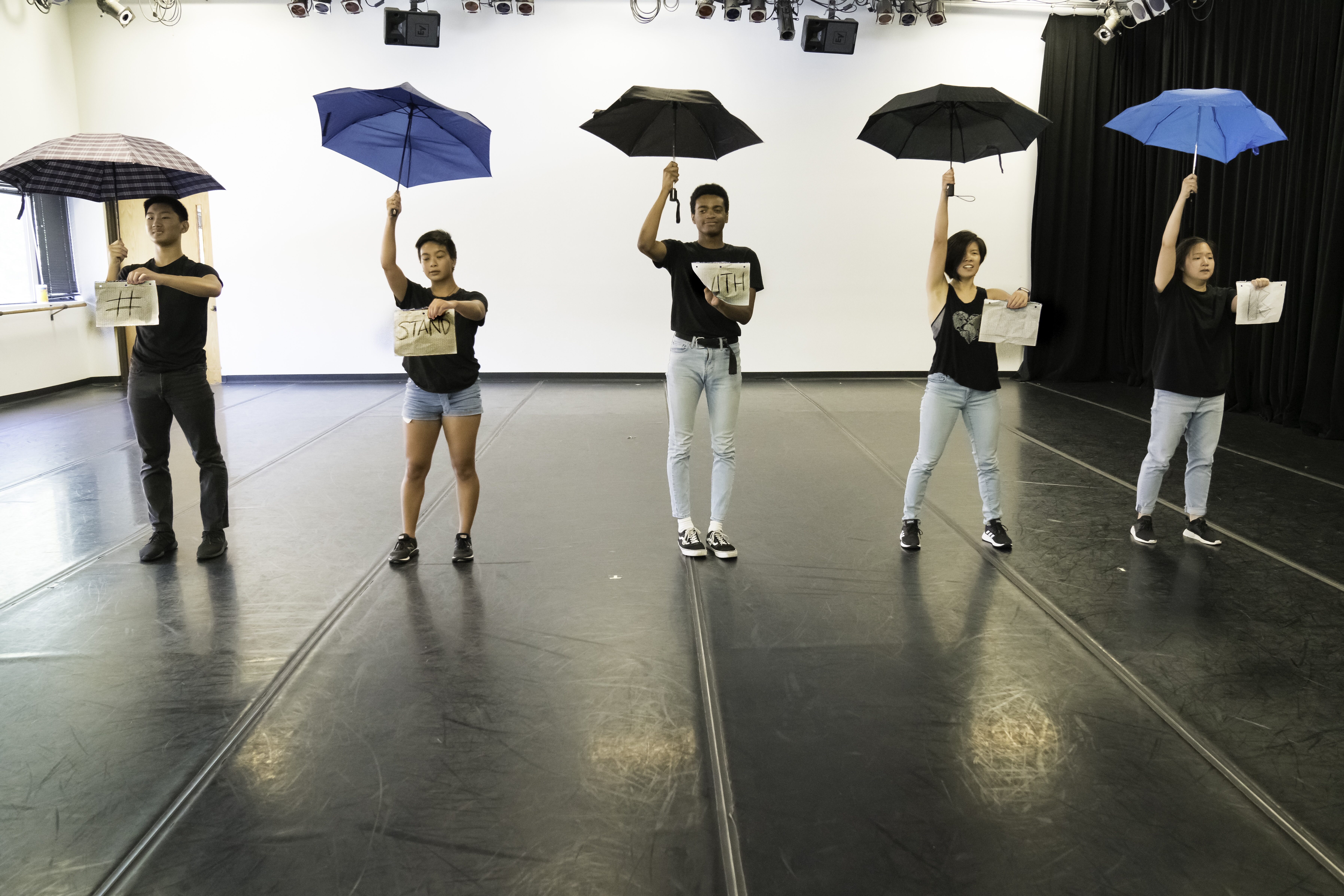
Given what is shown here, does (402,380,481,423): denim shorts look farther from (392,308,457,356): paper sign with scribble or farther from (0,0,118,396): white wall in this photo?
(0,0,118,396): white wall

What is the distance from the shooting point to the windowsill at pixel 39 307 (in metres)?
8.70

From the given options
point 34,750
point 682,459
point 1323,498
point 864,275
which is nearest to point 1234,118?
point 1323,498

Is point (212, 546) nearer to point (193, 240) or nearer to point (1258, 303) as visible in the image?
point (1258, 303)

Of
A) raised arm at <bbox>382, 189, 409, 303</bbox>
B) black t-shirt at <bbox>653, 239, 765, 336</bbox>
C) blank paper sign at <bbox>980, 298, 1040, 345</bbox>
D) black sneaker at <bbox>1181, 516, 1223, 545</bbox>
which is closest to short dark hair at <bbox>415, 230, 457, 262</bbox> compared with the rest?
raised arm at <bbox>382, 189, 409, 303</bbox>

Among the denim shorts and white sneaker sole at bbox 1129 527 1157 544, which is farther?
white sneaker sole at bbox 1129 527 1157 544

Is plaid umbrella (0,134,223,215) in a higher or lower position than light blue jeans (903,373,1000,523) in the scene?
higher

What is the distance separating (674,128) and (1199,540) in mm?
3006

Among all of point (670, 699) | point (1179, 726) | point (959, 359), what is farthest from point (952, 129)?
point (670, 699)

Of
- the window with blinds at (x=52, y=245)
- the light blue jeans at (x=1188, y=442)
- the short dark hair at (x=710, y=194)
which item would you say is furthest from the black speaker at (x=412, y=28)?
the light blue jeans at (x=1188, y=442)

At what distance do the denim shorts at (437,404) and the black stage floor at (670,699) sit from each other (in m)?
0.67

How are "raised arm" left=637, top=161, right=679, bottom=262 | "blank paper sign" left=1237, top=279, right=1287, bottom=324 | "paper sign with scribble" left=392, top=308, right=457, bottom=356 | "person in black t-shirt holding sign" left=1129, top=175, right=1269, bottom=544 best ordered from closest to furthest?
"paper sign with scribble" left=392, top=308, right=457, bottom=356, "raised arm" left=637, top=161, right=679, bottom=262, "blank paper sign" left=1237, top=279, right=1287, bottom=324, "person in black t-shirt holding sign" left=1129, top=175, right=1269, bottom=544

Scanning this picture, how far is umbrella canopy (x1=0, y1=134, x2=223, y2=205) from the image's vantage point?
3834 millimetres

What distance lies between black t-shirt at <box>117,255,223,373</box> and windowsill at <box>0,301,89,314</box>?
564cm

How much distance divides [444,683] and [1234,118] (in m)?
4.11
